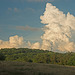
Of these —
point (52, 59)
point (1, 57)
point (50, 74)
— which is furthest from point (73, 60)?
point (50, 74)

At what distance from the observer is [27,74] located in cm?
2088

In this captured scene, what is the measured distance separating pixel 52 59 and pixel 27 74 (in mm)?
118586

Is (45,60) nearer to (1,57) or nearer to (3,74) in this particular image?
(1,57)

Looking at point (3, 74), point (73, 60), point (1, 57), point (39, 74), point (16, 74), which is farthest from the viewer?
point (73, 60)

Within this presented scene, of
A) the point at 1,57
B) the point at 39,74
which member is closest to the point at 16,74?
the point at 39,74

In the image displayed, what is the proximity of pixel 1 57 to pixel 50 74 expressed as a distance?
50.8 metres

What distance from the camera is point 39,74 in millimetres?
21922

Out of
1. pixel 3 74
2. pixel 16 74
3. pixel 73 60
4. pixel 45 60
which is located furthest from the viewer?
pixel 45 60

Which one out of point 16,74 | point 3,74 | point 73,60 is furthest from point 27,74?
point 73,60

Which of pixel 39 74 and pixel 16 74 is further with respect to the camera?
pixel 39 74

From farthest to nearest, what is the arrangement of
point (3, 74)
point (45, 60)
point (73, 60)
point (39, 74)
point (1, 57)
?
point (45, 60) → point (73, 60) → point (1, 57) → point (39, 74) → point (3, 74)

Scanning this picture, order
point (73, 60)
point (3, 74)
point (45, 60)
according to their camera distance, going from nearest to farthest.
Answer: point (3, 74) < point (73, 60) < point (45, 60)

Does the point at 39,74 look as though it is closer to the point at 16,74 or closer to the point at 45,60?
the point at 16,74

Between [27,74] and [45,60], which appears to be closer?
[27,74]
